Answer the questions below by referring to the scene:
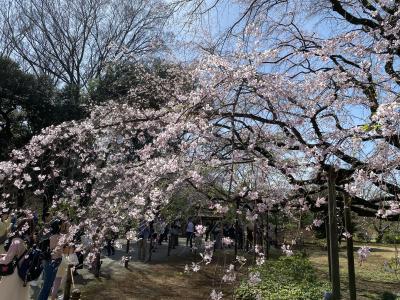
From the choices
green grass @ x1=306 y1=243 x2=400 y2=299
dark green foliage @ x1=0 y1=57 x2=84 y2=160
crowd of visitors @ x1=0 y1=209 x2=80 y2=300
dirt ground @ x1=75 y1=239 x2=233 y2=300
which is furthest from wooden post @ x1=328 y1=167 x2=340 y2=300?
dark green foliage @ x1=0 y1=57 x2=84 y2=160

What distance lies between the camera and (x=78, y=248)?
6.10 metres

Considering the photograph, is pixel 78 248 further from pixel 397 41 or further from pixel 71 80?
pixel 71 80

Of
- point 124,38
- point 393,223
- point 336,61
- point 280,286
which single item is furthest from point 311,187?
point 124,38

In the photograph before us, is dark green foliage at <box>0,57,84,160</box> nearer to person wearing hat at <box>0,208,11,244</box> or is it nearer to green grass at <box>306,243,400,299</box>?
person wearing hat at <box>0,208,11,244</box>

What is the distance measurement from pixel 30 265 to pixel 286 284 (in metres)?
5.08

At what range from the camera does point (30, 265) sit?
230 inches

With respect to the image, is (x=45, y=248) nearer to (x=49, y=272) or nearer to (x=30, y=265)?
(x=49, y=272)

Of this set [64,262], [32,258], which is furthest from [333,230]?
[64,262]

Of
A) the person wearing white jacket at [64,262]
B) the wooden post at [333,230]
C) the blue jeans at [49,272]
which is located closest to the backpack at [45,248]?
the blue jeans at [49,272]

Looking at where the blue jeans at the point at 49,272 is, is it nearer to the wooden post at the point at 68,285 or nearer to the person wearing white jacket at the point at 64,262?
the person wearing white jacket at the point at 64,262

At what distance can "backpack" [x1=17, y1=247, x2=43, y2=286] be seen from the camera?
573 cm

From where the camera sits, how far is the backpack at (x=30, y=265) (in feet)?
18.8

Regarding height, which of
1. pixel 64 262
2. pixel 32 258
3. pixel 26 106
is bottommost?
pixel 64 262

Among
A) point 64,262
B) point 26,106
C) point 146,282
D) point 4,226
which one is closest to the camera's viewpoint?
point 64,262
